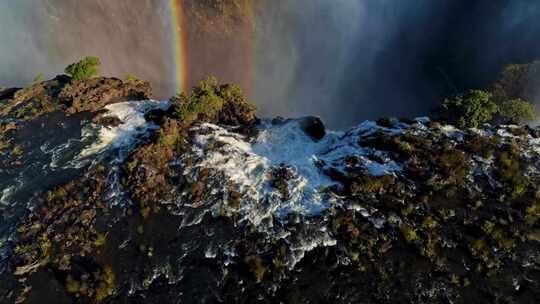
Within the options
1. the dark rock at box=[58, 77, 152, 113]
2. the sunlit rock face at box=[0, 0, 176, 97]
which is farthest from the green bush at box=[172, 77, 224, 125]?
the sunlit rock face at box=[0, 0, 176, 97]

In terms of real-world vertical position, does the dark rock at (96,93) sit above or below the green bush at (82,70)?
below

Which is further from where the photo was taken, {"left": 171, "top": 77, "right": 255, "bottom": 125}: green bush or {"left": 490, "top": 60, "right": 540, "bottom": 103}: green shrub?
{"left": 490, "top": 60, "right": 540, "bottom": 103}: green shrub

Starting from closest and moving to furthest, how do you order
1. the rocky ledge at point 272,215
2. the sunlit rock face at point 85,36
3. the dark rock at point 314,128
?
the rocky ledge at point 272,215 → the dark rock at point 314,128 → the sunlit rock face at point 85,36

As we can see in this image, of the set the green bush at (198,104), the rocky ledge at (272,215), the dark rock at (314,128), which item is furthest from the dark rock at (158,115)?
the dark rock at (314,128)

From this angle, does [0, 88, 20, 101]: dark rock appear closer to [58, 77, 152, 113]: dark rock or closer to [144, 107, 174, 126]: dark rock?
[58, 77, 152, 113]: dark rock

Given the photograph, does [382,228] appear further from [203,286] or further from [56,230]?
[56,230]

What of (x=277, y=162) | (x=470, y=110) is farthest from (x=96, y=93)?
(x=470, y=110)

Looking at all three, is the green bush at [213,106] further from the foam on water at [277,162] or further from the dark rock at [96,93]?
the dark rock at [96,93]

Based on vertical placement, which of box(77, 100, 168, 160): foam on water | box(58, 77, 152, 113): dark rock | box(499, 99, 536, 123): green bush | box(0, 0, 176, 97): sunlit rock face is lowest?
box(77, 100, 168, 160): foam on water
